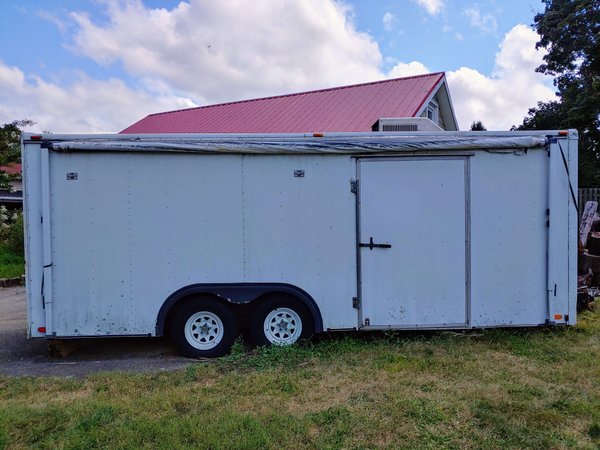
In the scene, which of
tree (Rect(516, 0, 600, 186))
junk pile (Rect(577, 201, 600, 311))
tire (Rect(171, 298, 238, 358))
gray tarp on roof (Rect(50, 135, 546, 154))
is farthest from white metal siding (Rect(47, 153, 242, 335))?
tree (Rect(516, 0, 600, 186))

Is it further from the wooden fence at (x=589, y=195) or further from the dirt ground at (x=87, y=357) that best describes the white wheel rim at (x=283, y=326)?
the wooden fence at (x=589, y=195)

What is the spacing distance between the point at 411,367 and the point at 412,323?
2.50 feet

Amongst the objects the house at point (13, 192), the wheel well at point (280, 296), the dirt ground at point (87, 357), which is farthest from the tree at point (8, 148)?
the wheel well at point (280, 296)

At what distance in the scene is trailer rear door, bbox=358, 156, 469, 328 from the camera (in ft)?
16.5

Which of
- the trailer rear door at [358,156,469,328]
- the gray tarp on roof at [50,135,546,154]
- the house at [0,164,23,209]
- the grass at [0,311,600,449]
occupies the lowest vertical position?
the grass at [0,311,600,449]

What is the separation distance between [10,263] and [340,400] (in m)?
11.6

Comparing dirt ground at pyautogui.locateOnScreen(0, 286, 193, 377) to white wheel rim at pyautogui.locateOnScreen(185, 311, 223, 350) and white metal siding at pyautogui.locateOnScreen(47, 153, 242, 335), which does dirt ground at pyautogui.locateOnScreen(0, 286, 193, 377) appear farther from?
white metal siding at pyautogui.locateOnScreen(47, 153, 242, 335)

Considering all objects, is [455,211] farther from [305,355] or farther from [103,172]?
[103,172]

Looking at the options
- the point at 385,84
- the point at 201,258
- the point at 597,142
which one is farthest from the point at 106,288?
the point at 597,142

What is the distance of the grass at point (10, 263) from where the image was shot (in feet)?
35.6

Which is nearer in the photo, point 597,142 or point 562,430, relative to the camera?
point 562,430

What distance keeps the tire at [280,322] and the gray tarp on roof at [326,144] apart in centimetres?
174

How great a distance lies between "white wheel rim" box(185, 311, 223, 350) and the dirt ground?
0.24 meters

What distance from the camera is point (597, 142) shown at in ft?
59.8
